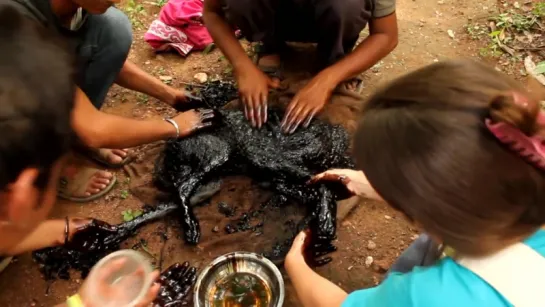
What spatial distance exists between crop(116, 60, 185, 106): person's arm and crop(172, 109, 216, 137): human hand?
0.22 metres

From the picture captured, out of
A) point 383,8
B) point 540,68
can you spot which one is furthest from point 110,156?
point 540,68

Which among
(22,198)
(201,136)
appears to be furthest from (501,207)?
(201,136)

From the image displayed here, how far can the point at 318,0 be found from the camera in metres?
2.41

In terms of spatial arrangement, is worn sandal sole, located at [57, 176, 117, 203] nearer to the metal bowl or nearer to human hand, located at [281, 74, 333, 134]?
the metal bowl

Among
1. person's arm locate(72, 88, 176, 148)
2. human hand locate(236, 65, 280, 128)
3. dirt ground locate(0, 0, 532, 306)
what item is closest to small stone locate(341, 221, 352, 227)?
dirt ground locate(0, 0, 532, 306)

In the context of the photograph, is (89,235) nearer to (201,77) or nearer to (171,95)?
(171,95)

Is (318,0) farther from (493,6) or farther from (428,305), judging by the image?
(428,305)

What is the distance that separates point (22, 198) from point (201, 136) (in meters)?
1.22

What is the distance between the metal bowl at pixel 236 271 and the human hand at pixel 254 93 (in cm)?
67

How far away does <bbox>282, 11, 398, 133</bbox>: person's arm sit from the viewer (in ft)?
7.89

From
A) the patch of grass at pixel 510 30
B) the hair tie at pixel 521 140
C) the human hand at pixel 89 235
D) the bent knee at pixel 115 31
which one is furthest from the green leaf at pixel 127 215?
the patch of grass at pixel 510 30

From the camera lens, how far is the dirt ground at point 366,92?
7.22 ft

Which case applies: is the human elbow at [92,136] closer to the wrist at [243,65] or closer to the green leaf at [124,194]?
the green leaf at [124,194]

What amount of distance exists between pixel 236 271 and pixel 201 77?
4.19 ft
